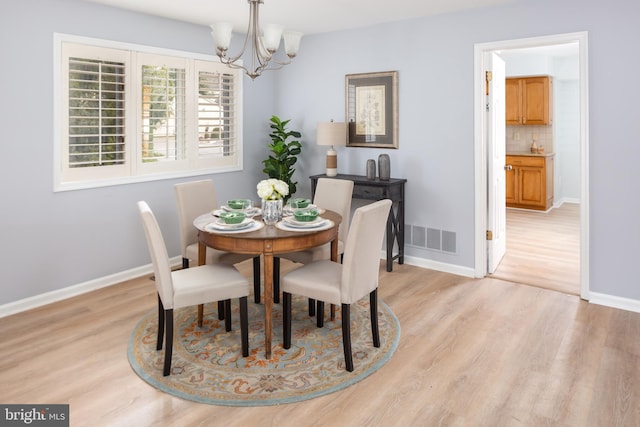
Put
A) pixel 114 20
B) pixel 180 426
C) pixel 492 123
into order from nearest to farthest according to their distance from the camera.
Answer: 1. pixel 180 426
2. pixel 114 20
3. pixel 492 123

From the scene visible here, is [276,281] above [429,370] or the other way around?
above

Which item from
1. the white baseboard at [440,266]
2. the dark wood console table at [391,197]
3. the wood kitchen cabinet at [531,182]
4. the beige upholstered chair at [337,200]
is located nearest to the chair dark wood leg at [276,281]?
the beige upholstered chair at [337,200]

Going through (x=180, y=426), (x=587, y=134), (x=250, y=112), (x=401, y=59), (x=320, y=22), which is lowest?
(x=180, y=426)

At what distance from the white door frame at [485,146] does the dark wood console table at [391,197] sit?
0.75m

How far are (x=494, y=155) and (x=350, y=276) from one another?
101 inches

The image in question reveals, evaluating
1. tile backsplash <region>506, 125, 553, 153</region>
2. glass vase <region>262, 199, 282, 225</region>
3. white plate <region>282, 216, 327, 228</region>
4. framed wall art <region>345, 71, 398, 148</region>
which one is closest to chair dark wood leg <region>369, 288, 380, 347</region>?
white plate <region>282, 216, 327, 228</region>

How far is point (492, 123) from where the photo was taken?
14.6 ft

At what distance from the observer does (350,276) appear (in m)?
2.75

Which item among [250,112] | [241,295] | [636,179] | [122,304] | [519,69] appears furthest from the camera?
[519,69]

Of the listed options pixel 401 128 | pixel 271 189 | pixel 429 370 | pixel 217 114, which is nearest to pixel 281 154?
pixel 217 114

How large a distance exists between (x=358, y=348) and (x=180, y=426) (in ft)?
4.00

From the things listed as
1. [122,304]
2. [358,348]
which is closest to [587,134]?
[358,348]

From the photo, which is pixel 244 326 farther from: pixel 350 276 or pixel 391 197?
pixel 391 197

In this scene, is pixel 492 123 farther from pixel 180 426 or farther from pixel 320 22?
pixel 180 426
